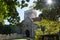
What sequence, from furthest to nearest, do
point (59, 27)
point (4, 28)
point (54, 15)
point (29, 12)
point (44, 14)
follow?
point (29, 12), point (4, 28), point (44, 14), point (54, 15), point (59, 27)

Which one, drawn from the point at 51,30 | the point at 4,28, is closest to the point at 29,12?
the point at 4,28

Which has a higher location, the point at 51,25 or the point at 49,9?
the point at 49,9

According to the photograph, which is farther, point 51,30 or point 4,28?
point 4,28

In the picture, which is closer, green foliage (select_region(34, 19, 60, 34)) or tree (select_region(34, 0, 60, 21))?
green foliage (select_region(34, 19, 60, 34))

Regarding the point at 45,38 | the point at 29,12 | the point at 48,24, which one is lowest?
the point at 45,38

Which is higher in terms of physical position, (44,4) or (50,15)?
(44,4)

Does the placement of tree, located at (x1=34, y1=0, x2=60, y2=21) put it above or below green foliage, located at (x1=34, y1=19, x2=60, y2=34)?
above

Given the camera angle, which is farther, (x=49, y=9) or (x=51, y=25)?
(x=49, y=9)

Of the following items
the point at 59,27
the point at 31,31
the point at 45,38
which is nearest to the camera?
the point at 45,38

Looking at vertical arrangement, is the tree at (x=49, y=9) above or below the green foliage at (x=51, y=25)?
above

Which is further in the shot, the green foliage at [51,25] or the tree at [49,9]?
the tree at [49,9]

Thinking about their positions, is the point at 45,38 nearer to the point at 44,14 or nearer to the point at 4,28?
the point at 44,14

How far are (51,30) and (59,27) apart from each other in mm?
959

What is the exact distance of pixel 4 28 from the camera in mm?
34781
